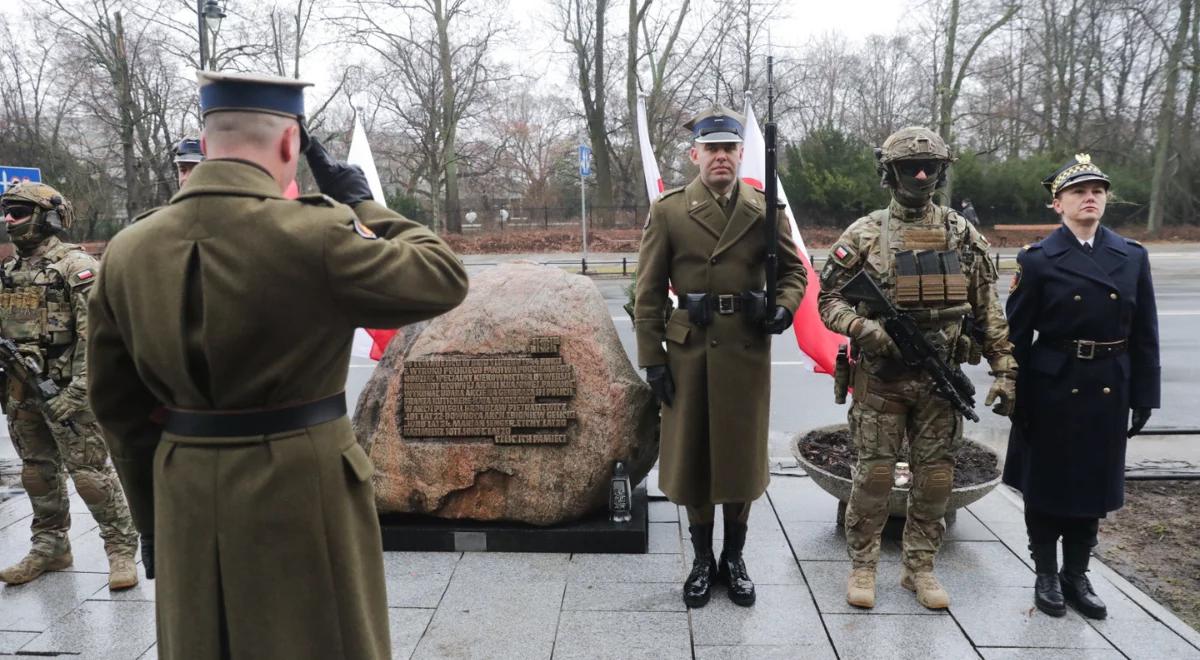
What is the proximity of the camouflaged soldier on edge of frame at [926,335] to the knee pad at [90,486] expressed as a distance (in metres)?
3.76

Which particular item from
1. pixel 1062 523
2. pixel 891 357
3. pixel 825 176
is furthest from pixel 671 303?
pixel 825 176

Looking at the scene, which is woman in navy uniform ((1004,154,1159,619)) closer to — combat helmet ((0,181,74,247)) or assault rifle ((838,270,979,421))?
assault rifle ((838,270,979,421))

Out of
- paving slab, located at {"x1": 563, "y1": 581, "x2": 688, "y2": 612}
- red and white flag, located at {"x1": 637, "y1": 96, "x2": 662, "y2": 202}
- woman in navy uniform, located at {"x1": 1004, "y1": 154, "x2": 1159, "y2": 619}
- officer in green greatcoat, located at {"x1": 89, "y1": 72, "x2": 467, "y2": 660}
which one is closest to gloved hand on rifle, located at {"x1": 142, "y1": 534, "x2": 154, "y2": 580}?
officer in green greatcoat, located at {"x1": 89, "y1": 72, "x2": 467, "y2": 660}

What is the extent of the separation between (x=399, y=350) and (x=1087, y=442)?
356 centimetres

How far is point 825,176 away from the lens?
28.0 metres

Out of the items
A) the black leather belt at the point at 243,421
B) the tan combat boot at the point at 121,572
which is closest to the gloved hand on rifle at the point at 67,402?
the tan combat boot at the point at 121,572

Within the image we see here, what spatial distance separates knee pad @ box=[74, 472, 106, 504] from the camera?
4.16 meters

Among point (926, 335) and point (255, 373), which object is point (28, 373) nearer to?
point (255, 373)

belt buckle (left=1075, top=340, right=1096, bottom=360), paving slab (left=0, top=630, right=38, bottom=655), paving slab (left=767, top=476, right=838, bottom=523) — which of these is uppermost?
belt buckle (left=1075, top=340, right=1096, bottom=360)

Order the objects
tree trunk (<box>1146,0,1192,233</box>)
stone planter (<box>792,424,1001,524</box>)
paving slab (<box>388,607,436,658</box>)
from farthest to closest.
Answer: tree trunk (<box>1146,0,1192,233</box>) < stone planter (<box>792,424,1001,524</box>) < paving slab (<box>388,607,436,658</box>)

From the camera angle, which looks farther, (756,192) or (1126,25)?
(1126,25)

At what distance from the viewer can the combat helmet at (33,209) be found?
13.3 ft

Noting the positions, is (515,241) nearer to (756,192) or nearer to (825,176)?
(825,176)

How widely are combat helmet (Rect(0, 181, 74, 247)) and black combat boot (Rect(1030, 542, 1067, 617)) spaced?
5.14 meters
